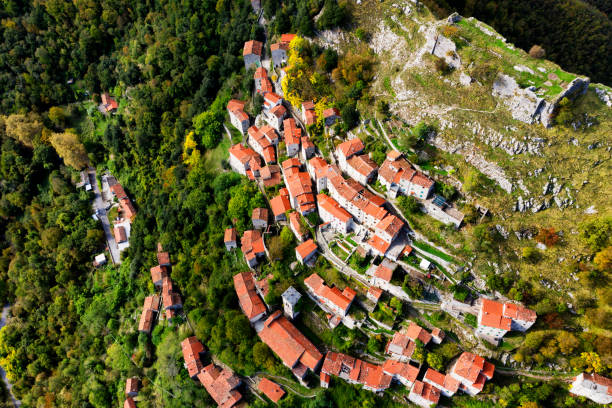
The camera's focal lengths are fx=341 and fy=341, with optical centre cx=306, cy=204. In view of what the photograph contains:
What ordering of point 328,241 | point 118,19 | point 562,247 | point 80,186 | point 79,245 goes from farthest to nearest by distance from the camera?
1. point 118,19
2. point 80,186
3. point 79,245
4. point 328,241
5. point 562,247

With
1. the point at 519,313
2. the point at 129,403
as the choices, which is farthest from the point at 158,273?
the point at 519,313

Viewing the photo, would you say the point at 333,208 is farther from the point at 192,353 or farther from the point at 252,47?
the point at 252,47

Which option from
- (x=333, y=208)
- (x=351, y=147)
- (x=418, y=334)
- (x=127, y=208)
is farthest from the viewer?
(x=127, y=208)

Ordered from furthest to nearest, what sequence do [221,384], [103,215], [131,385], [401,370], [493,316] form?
[103,215] → [131,385] → [221,384] → [401,370] → [493,316]

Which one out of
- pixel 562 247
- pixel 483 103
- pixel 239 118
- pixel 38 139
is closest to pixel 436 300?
pixel 562 247

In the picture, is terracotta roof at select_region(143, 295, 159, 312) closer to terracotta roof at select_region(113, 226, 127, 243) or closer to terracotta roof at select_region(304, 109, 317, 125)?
terracotta roof at select_region(113, 226, 127, 243)

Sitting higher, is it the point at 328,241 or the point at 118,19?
the point at 118,19

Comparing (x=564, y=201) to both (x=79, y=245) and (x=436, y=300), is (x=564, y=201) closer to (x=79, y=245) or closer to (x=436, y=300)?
(x=436, y=300)

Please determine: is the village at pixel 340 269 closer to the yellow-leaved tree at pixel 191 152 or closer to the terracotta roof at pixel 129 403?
the terracotta roof at pixel 129 403
